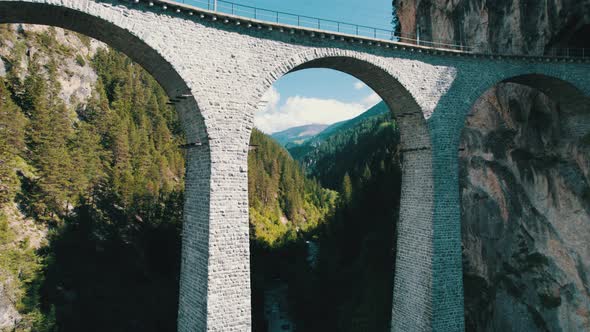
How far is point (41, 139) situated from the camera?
30969 millimetres

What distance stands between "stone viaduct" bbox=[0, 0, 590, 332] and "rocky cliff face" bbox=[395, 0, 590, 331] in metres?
2.61

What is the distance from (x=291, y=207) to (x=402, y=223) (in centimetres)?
5425

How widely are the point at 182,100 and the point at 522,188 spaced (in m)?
17.9

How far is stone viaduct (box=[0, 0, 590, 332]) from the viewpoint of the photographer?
1066cm

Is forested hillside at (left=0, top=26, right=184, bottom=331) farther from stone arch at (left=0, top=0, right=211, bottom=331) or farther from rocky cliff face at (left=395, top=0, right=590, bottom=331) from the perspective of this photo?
rocky cliff face at (left=395, top=0, right=590, bottom=331)

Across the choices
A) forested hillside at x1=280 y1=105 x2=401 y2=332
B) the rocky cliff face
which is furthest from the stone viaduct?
forested hillside at x1=280 y1=105 x2=401 y2=332

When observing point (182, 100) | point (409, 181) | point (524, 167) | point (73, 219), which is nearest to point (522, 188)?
point (524, 167)

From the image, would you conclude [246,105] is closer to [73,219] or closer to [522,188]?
[522,188]

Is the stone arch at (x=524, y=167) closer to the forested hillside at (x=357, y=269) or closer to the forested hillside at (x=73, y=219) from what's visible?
the forested hillside at (x=357, y=269)

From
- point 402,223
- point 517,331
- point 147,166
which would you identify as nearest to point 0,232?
point 147,166

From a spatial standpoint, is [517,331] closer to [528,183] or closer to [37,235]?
[528,183]

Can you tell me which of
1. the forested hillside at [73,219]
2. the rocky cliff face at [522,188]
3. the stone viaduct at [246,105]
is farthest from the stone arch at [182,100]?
the forested hillside at [73,219]

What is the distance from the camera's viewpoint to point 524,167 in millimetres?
19297

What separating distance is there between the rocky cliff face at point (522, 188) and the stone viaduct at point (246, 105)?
2.61m
